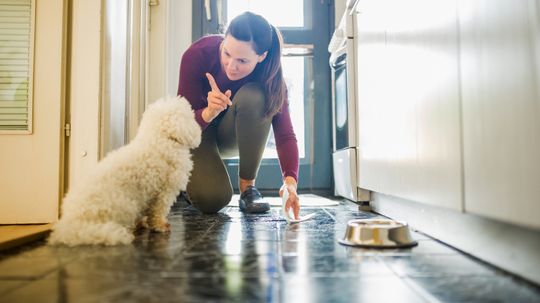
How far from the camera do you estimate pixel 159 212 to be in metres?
1.35

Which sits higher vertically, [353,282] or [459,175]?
[459,175]

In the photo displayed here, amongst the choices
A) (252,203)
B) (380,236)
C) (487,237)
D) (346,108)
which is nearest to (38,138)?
(252,203)

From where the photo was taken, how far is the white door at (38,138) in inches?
66.6

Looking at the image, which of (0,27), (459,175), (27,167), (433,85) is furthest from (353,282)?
(0,27)

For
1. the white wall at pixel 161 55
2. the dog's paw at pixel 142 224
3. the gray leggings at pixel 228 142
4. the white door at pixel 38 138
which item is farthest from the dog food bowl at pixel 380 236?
the white wall at pixel 161 55

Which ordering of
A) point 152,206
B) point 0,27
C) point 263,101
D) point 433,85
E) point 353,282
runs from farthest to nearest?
point 263,101, point 0,27, point 152,206, point 433,85, point 353,282

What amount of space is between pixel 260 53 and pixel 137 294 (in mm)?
1239

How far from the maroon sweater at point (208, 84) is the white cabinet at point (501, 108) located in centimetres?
101

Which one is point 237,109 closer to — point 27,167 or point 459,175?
point 27,167

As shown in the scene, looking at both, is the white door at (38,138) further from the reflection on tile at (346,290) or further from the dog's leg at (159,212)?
the reflection on tile at (346,290)

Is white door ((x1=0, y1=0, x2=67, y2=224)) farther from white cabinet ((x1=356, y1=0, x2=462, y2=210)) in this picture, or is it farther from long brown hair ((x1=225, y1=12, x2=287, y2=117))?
white cabinet ((x1=356, y1=0, x2=462, y2=210))

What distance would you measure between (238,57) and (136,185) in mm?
721

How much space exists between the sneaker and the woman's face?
1.82 ft

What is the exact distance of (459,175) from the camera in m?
0.93
